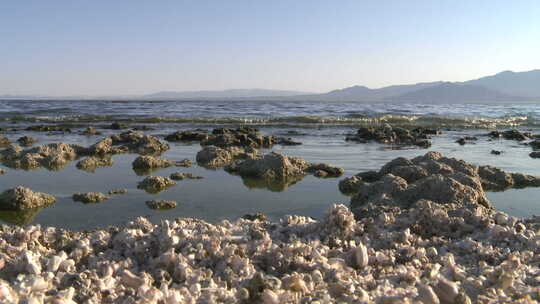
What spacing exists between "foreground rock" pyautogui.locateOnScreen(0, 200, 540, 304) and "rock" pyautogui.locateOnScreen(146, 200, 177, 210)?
238 cm

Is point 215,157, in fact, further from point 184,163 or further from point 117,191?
point 117,191

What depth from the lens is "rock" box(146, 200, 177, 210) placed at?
615cm

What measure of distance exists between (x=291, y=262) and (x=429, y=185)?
324 cm

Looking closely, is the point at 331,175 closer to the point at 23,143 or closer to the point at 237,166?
the point at 237,166

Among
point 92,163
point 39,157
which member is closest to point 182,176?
point 92,163

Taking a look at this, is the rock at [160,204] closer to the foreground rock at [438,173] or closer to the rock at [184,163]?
the foreground rock at [438,173]

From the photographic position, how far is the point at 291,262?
2986 mm

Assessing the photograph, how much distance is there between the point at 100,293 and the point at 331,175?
6.53 meters

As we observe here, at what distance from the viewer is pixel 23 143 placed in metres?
14.3

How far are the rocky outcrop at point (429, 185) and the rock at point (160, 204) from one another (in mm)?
2341

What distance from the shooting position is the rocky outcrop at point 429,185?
18.1ft

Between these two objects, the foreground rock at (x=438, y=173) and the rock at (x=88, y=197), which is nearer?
the rock at (x=88, y=197)

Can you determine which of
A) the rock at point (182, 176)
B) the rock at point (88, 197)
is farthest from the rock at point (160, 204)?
the rock at point (182, 176)

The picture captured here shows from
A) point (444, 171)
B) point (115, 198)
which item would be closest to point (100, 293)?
point (115, 198)
